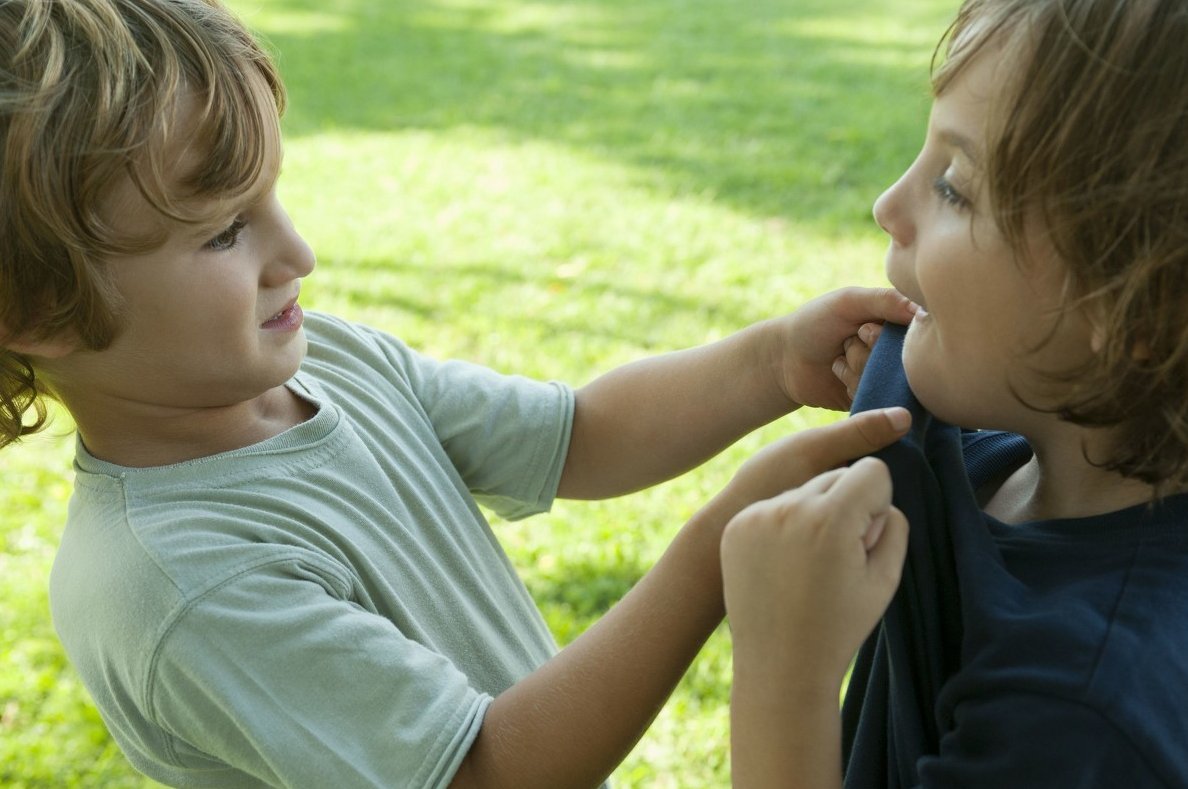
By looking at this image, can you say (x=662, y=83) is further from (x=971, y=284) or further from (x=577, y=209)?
(x=971, y=284)

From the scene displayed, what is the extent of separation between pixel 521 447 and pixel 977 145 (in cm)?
101

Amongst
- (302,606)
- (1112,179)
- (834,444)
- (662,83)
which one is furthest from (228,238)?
(662,83)

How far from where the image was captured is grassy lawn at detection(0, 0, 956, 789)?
367 centimetres

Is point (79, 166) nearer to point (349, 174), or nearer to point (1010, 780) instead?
point (1010, 780)

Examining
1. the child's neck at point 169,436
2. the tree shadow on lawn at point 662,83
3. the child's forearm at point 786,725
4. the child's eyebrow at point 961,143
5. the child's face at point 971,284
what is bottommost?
the tree shadow on lawn at point 662,83

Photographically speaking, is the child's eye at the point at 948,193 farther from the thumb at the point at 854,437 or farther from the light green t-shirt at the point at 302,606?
the light green t-shirt at the point at 302,606

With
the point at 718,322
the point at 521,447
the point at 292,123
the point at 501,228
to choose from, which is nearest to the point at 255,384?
the point at 521,447

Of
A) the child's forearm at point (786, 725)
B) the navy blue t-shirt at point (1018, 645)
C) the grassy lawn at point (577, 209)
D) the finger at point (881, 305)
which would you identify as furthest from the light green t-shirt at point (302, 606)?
the grassy lawn at point (577, 209)

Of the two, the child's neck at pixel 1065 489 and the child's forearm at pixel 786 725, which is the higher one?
the child's neck at pixel 1065 489

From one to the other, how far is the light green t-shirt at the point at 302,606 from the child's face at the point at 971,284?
72cm

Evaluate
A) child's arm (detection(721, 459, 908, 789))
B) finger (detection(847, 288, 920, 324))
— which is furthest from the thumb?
finger (detection(847, 288, 920, 324))

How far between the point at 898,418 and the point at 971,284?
0.17 meters

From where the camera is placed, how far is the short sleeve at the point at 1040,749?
1.28m

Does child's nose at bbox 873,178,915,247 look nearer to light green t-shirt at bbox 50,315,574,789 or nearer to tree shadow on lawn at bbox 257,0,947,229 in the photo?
light green t-shirt at bbox 50,315,574,789
